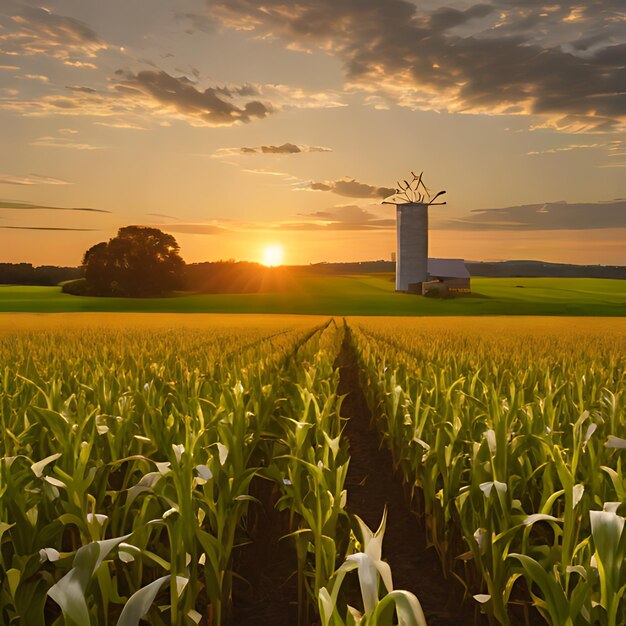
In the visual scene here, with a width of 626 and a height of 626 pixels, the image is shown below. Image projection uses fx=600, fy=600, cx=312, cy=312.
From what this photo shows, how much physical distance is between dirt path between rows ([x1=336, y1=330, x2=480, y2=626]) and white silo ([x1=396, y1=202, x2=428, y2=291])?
84.0 metres

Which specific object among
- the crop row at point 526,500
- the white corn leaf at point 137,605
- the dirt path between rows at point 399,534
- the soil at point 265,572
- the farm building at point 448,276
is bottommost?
the dirt path between rows at point 399,534

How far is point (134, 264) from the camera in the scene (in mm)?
82438

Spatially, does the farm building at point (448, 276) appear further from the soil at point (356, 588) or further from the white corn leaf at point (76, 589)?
the white corn leaf at point (76, 589)

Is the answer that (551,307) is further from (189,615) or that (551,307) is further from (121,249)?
(189,615)

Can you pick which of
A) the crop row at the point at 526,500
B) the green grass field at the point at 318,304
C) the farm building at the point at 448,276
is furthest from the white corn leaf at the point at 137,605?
the farm building at the point at 448,276

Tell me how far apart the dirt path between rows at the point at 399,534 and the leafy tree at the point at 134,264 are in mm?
75355

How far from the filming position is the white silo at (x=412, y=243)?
306ft

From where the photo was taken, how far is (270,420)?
657 centimetres

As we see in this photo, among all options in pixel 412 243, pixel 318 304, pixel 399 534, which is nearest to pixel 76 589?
pixel 399 534

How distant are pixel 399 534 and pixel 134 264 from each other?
80.9m

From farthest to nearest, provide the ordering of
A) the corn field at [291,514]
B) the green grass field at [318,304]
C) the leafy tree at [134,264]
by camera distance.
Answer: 1. the leafy tree at [134,264]
2. the green grass field at [318,304]
3. the corn field at [291,514]

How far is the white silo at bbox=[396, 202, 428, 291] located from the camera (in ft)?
306

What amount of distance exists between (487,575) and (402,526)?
289 cm

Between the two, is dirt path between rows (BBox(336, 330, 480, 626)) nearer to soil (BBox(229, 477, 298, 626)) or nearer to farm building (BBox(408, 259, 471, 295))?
soil (BBox(229, 477, 298, 626))
